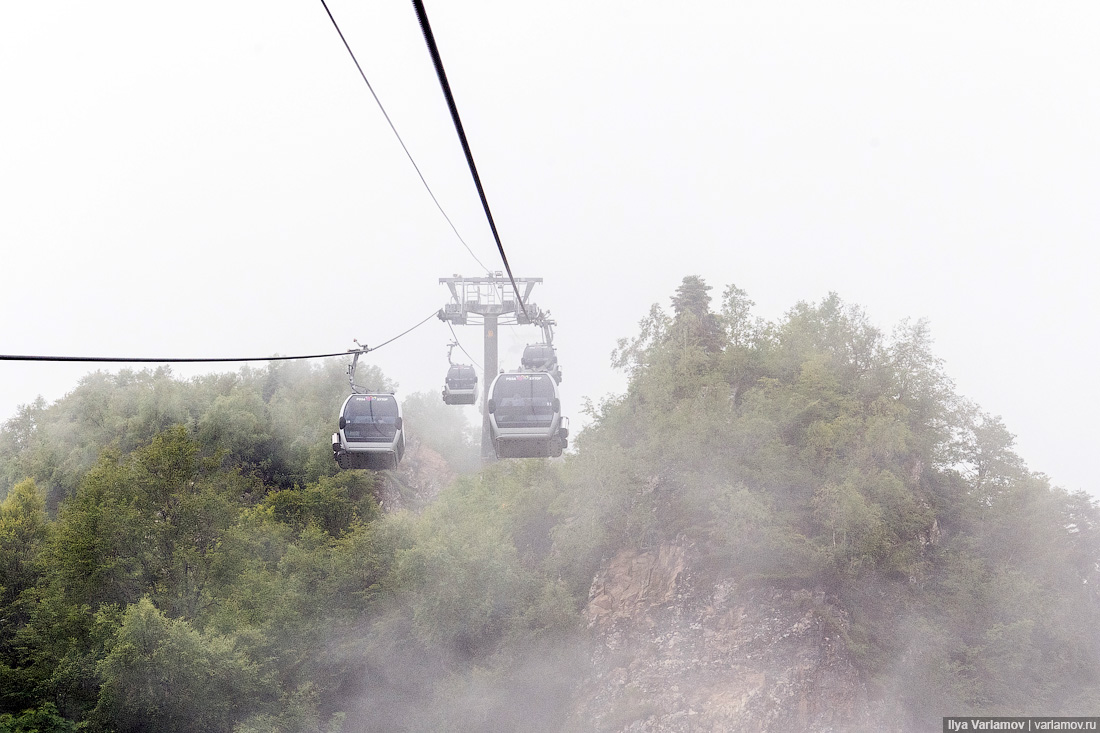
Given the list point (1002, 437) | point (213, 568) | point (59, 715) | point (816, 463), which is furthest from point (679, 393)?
point (59, 715)

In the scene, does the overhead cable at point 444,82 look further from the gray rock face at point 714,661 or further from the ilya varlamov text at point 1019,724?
the ilya varlamov text at point 1019,724

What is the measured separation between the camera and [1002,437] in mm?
26141

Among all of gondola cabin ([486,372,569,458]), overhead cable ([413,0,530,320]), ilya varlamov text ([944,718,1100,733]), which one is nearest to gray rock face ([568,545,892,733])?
ilya varlamov text ([944,718,1100,733])

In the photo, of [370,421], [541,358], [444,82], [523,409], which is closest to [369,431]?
[370,421]

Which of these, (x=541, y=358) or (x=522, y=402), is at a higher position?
(x=541, y=358)

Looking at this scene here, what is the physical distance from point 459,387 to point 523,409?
45.9ft

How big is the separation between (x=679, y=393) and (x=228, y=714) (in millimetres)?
21640

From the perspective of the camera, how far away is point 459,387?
94.0 feet

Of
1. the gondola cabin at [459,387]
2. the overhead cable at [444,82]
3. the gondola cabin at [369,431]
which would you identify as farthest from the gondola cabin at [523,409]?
the gondola cabin at [459,387]

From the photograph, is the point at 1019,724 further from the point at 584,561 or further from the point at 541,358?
the point at 541,358

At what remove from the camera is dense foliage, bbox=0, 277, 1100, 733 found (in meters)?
22.9

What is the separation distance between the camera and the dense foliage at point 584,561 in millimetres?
22922

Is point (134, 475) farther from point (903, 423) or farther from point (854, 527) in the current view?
point (903, 423)

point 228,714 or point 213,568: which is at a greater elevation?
point 213,568
